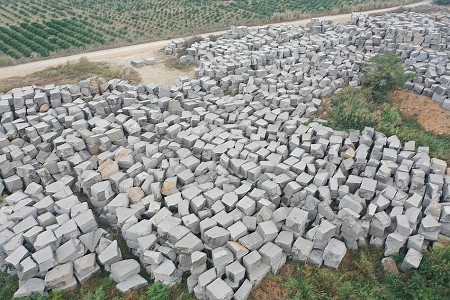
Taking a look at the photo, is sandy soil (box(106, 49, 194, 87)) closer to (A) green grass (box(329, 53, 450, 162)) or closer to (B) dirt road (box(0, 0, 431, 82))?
(B) dirt road (box(0, 0, 431, 82))

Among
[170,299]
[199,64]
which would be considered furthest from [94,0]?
[170,299]

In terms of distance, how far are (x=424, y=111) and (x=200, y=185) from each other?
9.26m

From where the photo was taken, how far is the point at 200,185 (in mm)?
9969

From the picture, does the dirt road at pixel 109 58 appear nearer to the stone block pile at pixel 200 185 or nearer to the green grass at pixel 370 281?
the stone block pile at pixel 200 185

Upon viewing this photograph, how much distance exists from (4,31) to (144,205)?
81.2 feet

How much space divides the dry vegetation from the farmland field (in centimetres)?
384

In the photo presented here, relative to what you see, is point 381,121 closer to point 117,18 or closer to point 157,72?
point 157,72

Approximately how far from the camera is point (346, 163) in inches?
420

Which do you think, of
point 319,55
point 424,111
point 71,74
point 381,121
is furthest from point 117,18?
point 424,111

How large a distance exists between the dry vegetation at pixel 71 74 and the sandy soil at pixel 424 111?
442 inches

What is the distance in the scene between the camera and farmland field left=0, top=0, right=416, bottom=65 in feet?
78.1

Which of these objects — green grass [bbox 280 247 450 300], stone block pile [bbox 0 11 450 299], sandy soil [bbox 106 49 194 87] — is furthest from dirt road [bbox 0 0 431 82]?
green grass [bbox 280 247 450 300]

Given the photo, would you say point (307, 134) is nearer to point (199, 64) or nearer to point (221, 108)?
point (221, 108)

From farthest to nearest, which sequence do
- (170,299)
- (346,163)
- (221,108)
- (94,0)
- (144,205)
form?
(94,0) < (221,108) < (346,163) < (144,205) < (170,299)
